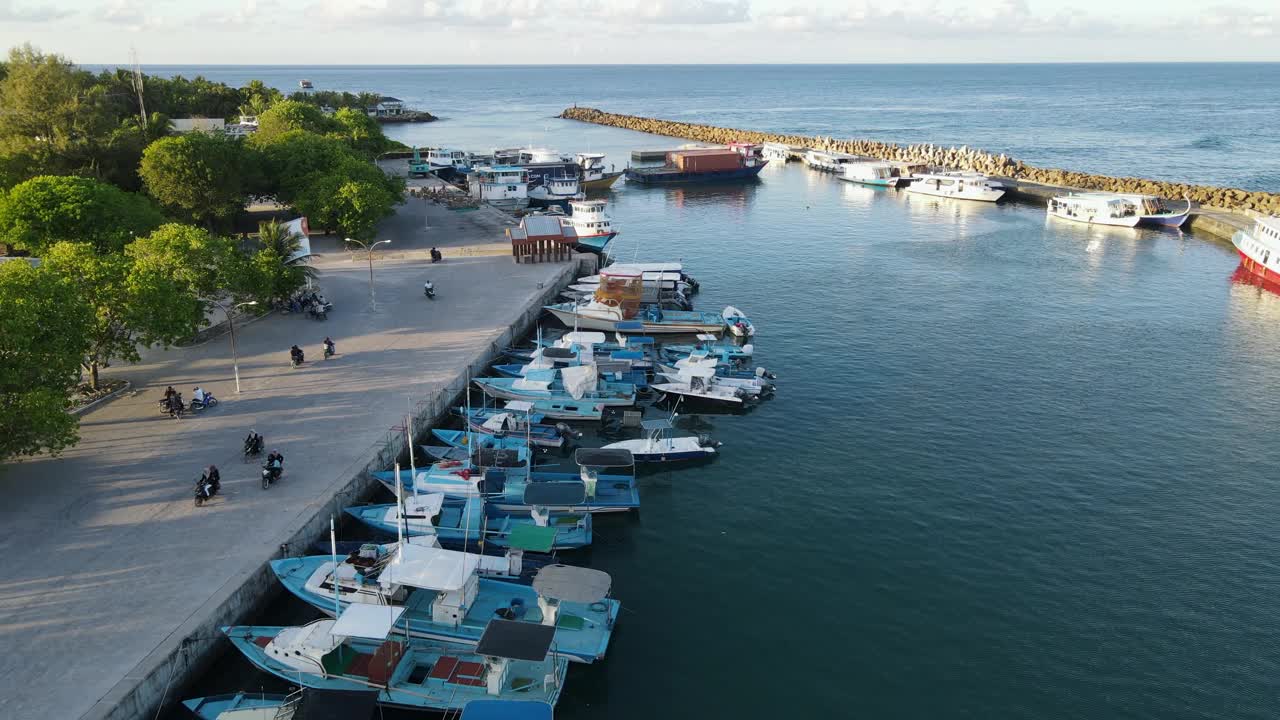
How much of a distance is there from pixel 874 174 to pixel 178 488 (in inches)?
4433

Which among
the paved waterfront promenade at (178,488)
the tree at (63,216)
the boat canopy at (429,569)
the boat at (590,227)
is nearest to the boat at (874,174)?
the boat at (590,227)

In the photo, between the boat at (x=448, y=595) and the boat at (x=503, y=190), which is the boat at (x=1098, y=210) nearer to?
the boat at (x=503, y=190)

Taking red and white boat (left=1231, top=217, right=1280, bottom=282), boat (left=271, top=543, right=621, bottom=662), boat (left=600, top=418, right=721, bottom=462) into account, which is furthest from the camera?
red and white boat (left=1231, top=217, right=1280, bottom=282)

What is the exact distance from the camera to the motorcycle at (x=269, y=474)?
31.4 metres

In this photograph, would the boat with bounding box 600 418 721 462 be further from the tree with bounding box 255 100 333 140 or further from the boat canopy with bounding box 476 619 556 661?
the tree with bounding box 255 100 333 140

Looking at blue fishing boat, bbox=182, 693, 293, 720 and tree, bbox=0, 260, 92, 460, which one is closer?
blue fishing boat, bbox=182, 693, 293, 720

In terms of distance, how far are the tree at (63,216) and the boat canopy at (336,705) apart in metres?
40.4

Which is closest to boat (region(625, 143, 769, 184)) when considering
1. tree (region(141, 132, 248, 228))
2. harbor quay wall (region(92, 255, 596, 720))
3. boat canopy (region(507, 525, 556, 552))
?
tree (region(141, 132, 248, 228))

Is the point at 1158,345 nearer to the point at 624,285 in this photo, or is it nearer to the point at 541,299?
the point at 624,285

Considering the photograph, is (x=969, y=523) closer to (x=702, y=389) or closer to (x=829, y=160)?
(x=702, y=389)

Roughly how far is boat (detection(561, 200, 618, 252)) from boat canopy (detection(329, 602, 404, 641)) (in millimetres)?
52790

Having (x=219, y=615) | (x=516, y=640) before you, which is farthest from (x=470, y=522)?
(x=219, y=615)

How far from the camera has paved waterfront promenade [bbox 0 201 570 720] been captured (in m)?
23.0

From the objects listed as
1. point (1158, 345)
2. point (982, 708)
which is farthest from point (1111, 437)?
point (982, 708)
